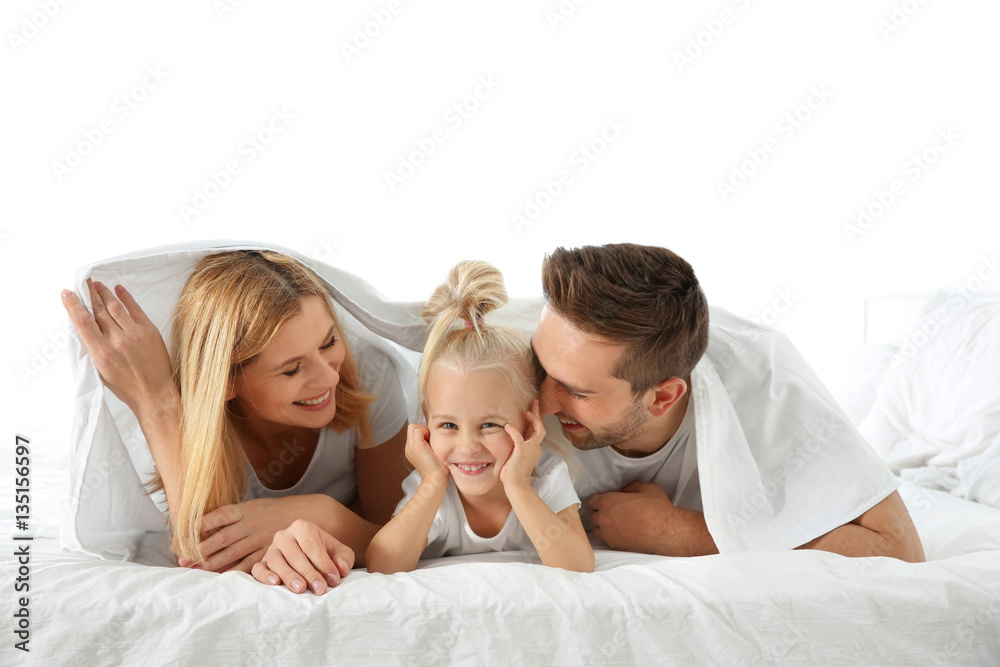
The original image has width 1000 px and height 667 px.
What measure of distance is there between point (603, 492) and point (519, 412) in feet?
1.16

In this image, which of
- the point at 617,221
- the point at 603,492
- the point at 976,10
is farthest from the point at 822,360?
the point at 603,492

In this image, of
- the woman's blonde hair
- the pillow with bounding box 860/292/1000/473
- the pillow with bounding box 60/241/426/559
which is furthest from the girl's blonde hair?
the pillow with bounding box 860/292/1000/473

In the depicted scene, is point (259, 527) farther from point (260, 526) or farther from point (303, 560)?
point (303, 560)

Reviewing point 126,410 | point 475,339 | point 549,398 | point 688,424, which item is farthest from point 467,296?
point 126,410

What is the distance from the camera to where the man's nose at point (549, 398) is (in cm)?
137

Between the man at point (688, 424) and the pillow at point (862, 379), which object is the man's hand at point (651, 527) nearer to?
the man at point (688, 424)

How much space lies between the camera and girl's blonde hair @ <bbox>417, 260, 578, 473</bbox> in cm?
131

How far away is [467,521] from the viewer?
137 centimetres

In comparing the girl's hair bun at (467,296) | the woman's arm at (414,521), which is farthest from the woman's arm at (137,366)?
the girl's hair bun at (467,296)

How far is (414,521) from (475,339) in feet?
1.12

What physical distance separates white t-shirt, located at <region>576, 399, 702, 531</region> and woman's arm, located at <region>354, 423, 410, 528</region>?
0.38 meters

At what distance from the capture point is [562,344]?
4.28ft

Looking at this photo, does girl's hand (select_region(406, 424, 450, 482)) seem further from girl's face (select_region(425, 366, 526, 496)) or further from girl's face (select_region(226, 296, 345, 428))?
girl's face (select_region(226, 296, 345, 428))

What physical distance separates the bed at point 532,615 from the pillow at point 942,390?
2.36ft
